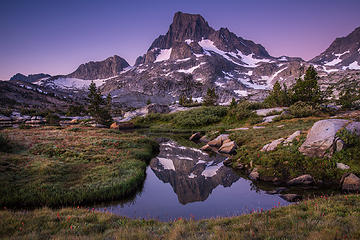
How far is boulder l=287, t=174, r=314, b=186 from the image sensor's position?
12.7 metres

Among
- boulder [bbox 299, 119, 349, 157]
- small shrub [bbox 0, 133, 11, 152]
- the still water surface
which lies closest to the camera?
the still water surface

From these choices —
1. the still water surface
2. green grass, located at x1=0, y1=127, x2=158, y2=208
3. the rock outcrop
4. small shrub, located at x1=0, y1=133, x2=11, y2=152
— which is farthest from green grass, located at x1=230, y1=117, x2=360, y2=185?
small shrub, located at x1=0, y1=133, x2=11, y2=152

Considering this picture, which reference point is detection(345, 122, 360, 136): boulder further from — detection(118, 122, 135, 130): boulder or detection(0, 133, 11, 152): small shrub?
detection(118, 122, 135, 130): boulder

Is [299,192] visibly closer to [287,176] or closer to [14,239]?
[287,176]

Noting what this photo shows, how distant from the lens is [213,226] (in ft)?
22.6

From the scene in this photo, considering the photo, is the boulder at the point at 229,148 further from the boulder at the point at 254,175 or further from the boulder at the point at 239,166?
the boulder at the point at 254,175

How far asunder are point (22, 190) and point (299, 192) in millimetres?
17461

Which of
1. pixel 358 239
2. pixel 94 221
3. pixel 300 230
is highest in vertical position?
pixel 358 239

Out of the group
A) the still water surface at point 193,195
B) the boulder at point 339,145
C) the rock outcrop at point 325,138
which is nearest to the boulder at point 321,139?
the rock outcrop at point 325,138

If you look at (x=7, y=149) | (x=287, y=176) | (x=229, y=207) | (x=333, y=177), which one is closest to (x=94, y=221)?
(x=229, y=207)

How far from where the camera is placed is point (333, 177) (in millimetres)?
12398

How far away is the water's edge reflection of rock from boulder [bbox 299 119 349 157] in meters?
6.20

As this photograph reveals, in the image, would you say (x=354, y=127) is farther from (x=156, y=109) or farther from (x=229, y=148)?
(x=156, y=109)

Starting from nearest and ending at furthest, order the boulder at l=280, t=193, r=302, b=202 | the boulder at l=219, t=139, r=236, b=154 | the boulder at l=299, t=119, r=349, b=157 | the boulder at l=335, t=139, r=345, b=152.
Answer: the boulder at l=280, t=193, r=302, b=202 < the boulder at l=335, t=139, r=345, b=152 < the boulder at l=299, t=119, r=349, b=157 < the boulder at l=219, t=139, r=236, b=154
